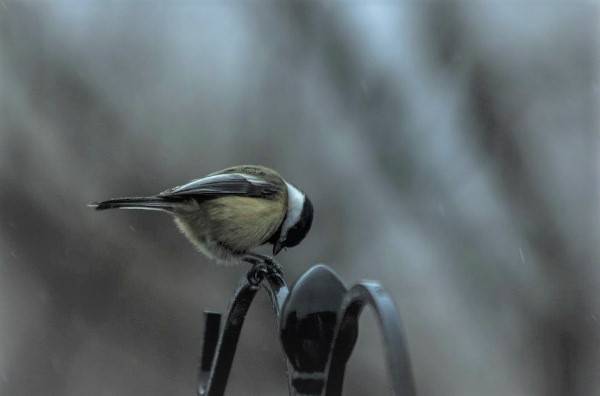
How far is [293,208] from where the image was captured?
7.98 ft

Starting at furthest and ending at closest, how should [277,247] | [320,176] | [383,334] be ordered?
[320,176], [277,247], [383,334]

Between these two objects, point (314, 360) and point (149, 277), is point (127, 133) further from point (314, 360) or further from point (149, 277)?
point (314, 360)

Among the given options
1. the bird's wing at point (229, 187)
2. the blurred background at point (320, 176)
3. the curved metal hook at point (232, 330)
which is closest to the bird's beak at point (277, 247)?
the bird's wing at point (229, 187)

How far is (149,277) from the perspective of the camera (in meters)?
3.99

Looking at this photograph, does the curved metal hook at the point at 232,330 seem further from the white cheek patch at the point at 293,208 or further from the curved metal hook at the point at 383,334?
the white cheek patch at the point at 293,208

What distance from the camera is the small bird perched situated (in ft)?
8.22

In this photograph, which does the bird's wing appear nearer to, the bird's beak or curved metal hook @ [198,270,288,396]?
the bird's beak

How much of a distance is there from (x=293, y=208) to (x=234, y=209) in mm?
258

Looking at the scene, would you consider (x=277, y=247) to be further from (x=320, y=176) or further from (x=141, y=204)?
(x=320, y=176)

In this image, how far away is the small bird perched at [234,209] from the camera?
251 centimetres

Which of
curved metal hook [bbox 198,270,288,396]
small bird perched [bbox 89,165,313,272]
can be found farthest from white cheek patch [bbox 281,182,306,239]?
curved metal hook [bbox 198,270,288,396]

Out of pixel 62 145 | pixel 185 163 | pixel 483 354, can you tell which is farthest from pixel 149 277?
pixel 483 354

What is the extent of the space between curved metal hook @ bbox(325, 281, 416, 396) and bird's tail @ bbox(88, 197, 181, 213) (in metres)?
1.04

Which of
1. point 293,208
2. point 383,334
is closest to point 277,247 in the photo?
point 293,208
